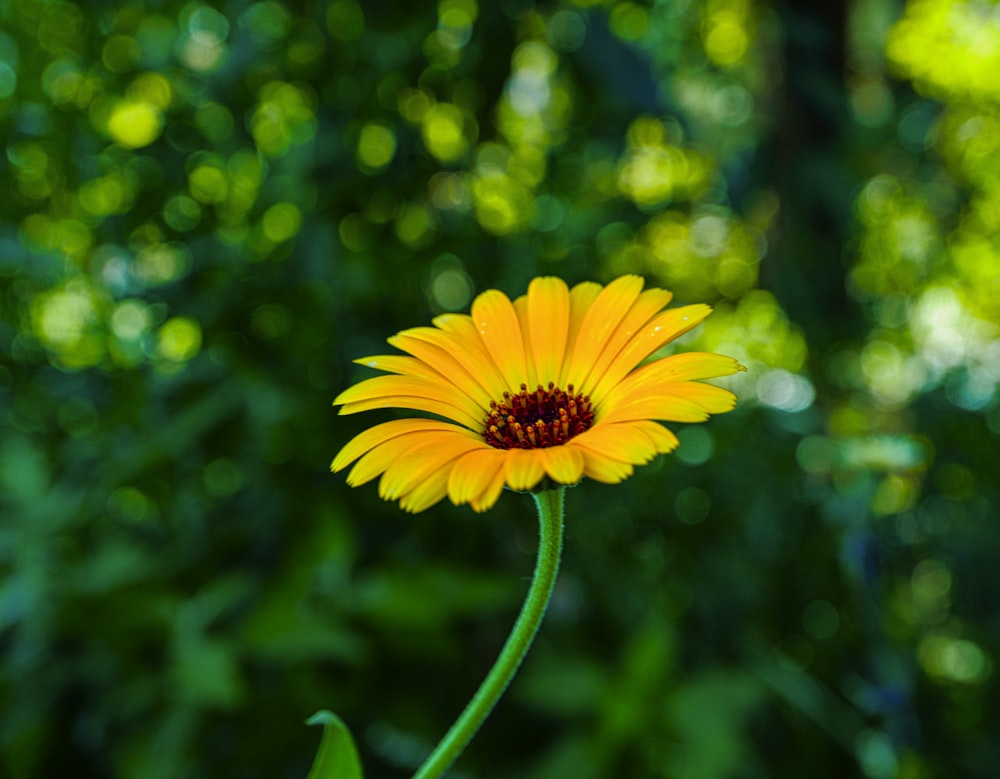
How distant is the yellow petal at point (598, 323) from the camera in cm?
80

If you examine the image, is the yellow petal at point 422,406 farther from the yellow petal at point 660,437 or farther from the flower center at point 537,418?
the yellow petal at point 660,437

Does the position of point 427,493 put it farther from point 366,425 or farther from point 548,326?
point 366,425

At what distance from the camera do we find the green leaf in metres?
0.70

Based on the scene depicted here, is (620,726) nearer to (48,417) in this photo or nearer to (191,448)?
(191,448)

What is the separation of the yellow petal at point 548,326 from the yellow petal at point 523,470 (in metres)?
0.23

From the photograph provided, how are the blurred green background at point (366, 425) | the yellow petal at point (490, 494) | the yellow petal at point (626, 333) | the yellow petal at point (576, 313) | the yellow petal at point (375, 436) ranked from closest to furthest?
the yellow petal at point (490, 494) < the yellow petal at point (375, 436) < the yellow petal at point (626, 333) < the yellow petal at point (576, 313) < the blurred green background at point (366, 425)

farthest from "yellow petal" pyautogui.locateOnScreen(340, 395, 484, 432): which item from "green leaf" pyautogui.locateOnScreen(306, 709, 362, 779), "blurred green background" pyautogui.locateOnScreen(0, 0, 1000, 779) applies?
"blurred green background" pyautogui.locateOnScreen(0, 0, 1000, 779)

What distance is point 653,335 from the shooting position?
0.77 m

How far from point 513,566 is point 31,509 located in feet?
3.02

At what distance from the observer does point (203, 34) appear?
186 cm

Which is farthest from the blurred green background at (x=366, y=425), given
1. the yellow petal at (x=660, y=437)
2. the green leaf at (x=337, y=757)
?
the yellow petal at (x=660, y=437)

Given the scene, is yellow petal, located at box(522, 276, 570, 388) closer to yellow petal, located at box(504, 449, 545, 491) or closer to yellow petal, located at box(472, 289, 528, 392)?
yellow petal, located at box(472, 289, 528, 392)

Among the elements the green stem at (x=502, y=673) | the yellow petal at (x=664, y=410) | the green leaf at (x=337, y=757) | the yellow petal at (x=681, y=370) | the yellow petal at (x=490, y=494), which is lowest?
the green leaf at (x=337, y=757)

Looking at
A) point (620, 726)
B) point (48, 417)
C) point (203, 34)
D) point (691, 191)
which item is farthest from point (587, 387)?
point (691, 191)
